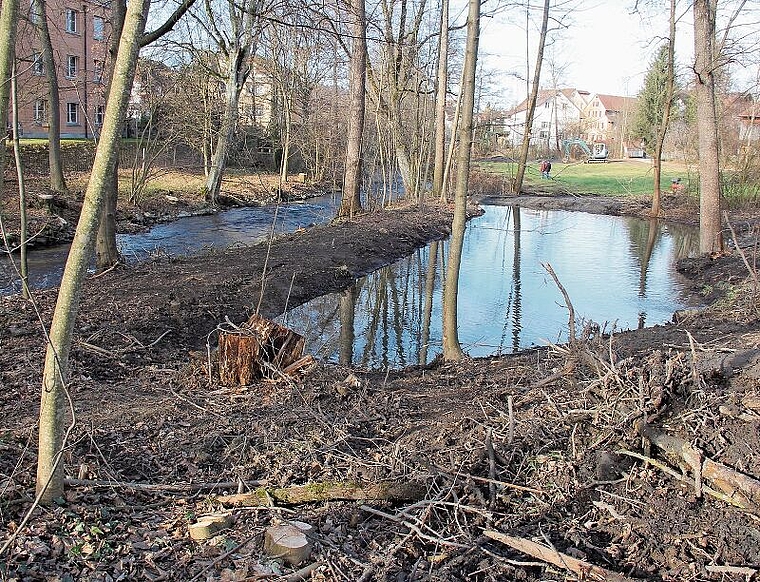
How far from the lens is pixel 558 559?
3.24m

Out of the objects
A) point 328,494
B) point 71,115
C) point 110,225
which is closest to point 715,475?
point 328,494

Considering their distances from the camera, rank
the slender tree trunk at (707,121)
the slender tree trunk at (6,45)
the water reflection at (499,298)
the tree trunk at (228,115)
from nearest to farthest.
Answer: the slender tree trunk at (6,45)
the water reflection at (499,298)
the slender tree trunk at (707,121)
the tree trunk at (228,115)

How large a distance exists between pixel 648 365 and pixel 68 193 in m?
18.7

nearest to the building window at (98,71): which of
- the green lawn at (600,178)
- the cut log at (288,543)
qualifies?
the cut log at (288,543)

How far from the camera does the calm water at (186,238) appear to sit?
12.4m

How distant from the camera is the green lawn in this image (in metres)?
33.5

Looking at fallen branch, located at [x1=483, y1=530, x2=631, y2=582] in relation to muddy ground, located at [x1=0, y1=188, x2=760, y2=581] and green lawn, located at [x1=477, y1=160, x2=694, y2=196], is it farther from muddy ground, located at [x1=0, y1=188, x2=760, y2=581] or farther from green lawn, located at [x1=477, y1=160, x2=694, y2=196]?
green lawn, located at [x1=477, y1=160, x2=694, y2=196]

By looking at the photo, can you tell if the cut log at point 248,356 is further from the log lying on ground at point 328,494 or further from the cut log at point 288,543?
the cut log at point 288,543

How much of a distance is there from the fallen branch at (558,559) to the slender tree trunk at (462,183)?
12.7 ft

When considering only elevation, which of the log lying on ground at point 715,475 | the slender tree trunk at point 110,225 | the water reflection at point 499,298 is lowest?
the water reflection at point 499,298

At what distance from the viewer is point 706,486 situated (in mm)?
3602

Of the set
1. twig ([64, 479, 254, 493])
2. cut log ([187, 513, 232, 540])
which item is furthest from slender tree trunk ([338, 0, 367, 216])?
cut log ([187, 513, 232, 540])

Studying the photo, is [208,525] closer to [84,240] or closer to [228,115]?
[84,240]

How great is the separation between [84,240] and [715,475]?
3.51 m
